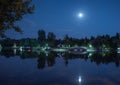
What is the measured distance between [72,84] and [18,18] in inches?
726

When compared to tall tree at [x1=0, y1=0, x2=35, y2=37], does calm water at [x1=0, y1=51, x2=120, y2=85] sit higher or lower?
lower

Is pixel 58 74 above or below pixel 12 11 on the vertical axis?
below

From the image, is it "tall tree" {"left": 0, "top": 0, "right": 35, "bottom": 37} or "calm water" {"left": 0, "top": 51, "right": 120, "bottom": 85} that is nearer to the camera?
"tall tree" {"left": 0, "top": 0, "right": 35, "bottom": 37}

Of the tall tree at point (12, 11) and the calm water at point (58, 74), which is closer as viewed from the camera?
the tall tree at point (12, 11)

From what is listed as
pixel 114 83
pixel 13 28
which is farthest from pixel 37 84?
pixel 13 28

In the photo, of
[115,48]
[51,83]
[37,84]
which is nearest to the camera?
[37,84]

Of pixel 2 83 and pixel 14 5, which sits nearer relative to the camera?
pixel 14 5

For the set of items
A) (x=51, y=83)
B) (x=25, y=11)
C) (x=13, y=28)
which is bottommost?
(x=51, y=83)

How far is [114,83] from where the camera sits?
2994 cm

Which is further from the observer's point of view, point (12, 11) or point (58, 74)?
point (58, 74)

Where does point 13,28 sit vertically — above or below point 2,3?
below

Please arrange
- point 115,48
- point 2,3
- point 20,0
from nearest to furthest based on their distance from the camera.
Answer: point 2,3
point 20,0
point 115,48

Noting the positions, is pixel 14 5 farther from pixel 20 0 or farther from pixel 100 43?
pixel 100 43

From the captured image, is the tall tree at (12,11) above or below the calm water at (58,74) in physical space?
above
